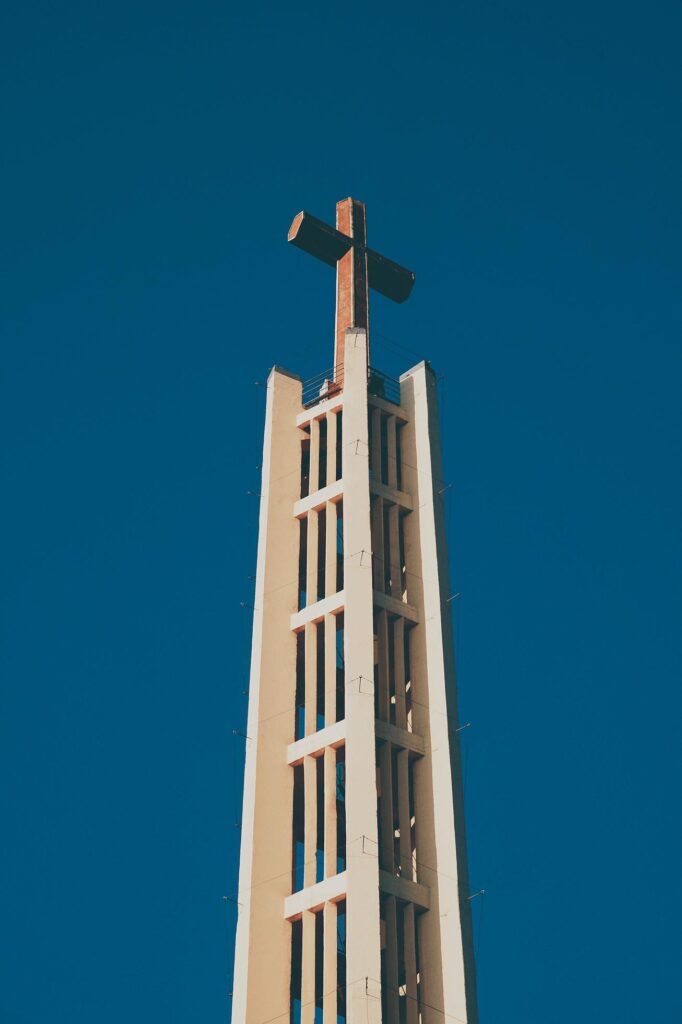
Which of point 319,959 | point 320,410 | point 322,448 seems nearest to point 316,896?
point 319,959

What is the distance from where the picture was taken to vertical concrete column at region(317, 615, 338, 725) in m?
50.3

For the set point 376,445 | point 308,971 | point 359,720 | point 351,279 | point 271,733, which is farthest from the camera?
point 351,279

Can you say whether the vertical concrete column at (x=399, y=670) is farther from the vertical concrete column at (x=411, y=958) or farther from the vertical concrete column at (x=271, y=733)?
the vertical concrete column at (x=411, y=958)

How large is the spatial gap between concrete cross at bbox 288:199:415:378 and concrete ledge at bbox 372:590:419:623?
928 cm

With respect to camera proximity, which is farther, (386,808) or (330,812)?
(386,808)

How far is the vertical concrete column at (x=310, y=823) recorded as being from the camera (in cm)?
4844

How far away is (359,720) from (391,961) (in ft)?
19.4

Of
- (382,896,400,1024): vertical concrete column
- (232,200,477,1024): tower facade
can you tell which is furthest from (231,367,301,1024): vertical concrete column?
(382,896,400,1024): vertical concrete column

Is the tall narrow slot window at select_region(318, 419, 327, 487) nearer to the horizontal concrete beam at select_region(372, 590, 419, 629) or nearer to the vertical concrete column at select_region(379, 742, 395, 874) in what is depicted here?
the horizontal concrete beam at select_region(372, 590, 419, 629)

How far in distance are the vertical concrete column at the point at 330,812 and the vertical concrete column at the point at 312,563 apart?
17.0 feet

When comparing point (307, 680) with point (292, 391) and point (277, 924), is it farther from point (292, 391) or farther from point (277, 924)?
point (292, 391)

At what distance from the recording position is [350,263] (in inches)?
2430

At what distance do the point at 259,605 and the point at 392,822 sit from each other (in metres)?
7.76

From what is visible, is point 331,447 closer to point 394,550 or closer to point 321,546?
point 321,546
